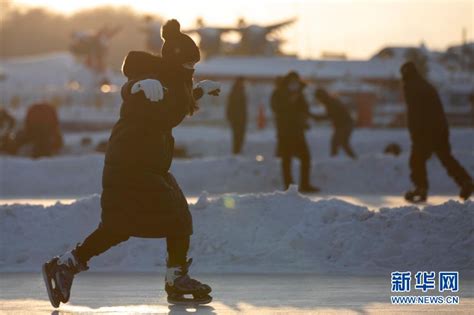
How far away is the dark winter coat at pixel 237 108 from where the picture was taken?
89.6ft

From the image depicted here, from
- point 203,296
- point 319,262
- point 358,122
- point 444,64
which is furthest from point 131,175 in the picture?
point 444,64

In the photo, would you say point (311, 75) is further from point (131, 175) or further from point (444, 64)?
point (131, 175)

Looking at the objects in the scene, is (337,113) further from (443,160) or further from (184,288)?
(184,288)

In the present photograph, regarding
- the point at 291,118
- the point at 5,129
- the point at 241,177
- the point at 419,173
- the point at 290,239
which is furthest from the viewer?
the point at 5,129

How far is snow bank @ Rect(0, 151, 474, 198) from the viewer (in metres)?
21.6

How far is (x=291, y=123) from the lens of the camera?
63.4 ft

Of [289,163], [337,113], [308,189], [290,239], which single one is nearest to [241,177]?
[308,189]

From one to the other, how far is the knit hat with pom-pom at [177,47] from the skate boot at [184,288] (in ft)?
4.13

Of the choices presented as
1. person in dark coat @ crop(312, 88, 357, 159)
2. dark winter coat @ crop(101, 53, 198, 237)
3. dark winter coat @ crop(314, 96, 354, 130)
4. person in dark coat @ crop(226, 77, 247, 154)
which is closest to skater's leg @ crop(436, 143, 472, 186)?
person in dark coat @ crop(312, 88, 357, 159)

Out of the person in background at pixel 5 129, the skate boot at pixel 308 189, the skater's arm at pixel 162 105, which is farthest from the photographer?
the person in background at pixel 5 129

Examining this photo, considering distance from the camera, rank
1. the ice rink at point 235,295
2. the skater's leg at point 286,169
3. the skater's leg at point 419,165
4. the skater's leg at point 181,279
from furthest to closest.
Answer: the skater's leg at point 286,169, the skater's leg at point 419,165, the skater's leg at point 181,279, the ice rink at point 235,295

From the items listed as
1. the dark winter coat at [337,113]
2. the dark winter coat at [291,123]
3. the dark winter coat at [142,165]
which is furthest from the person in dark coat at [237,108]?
the dark winter coat at [142,165]

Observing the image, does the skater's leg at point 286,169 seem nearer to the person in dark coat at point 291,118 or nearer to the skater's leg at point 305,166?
the person in dark coat at point 291,118

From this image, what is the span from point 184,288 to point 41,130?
21602mm
